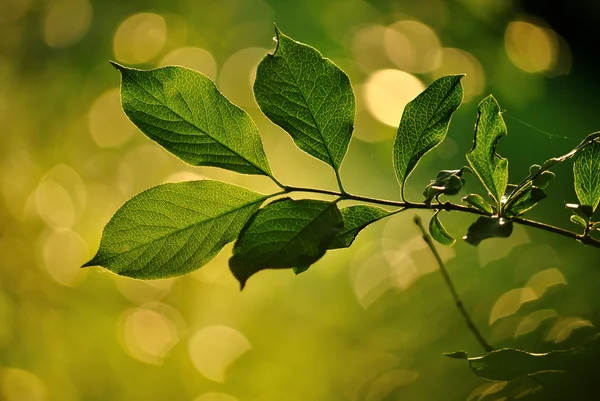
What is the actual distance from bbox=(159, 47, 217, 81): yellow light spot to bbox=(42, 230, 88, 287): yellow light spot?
752 millimetres

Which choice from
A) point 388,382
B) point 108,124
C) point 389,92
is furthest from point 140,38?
point 388,382

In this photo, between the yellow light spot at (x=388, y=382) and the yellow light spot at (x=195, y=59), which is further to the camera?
the yellow light spot at (x=195, y=59)

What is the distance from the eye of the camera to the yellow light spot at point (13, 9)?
8.13 ft

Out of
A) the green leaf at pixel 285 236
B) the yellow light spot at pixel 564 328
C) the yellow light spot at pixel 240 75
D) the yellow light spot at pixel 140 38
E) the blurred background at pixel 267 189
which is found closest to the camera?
the green leaf at pixel 285 236

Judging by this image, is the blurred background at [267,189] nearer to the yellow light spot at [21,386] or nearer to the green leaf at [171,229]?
the yellow light spot at [21,386]

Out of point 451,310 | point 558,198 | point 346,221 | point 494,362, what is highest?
point 558,198

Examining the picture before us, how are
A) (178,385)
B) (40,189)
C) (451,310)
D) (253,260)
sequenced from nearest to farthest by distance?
(253,260), (451,310), (178,385), (40,189)

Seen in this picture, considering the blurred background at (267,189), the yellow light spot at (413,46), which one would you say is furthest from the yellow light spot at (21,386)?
the yellow light spot at (413,46)

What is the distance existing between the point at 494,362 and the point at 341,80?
20 centimetres

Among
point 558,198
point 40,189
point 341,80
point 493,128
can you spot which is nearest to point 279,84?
point 341,80

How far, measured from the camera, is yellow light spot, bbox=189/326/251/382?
187 centimetres

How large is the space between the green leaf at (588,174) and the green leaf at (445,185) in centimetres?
9

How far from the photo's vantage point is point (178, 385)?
6.31 ft

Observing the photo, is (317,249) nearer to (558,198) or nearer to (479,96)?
(558,198)
